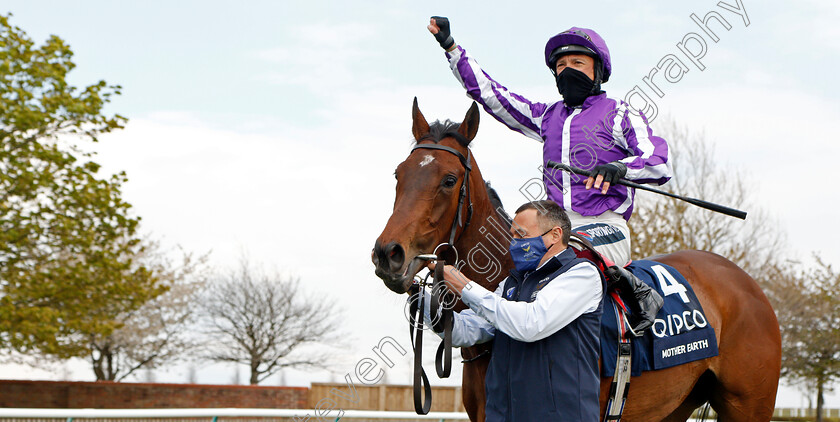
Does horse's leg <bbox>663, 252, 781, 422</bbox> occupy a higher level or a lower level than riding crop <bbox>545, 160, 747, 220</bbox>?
lower

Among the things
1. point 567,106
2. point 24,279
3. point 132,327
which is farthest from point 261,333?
point 567,106

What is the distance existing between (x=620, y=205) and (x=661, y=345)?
0.70 metres

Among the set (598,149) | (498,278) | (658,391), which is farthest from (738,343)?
(498,278)

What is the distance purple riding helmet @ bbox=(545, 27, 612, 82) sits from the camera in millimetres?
3674

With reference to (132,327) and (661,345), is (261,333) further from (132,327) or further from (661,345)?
Result: (661,345)

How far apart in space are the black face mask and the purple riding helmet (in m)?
0.09

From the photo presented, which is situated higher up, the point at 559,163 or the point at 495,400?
the point at 559,163

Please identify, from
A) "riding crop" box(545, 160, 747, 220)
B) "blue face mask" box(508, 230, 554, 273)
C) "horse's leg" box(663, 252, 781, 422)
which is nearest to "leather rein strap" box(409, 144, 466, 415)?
"blue face mask" box(508, 230, 554, 273)

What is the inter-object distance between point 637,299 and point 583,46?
1.32m

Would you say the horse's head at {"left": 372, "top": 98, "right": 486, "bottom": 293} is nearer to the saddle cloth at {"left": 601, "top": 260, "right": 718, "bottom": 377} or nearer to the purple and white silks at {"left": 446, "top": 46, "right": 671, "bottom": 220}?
the purple and white silks at {"left": 446, "top": 46, "right": 671, "bottom": 220}

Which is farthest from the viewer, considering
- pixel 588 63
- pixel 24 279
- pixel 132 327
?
pixel 132 327

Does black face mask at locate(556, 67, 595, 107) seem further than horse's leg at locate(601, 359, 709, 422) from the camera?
Yes

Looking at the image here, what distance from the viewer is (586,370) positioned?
9.20 feet

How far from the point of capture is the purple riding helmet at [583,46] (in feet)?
12.1
